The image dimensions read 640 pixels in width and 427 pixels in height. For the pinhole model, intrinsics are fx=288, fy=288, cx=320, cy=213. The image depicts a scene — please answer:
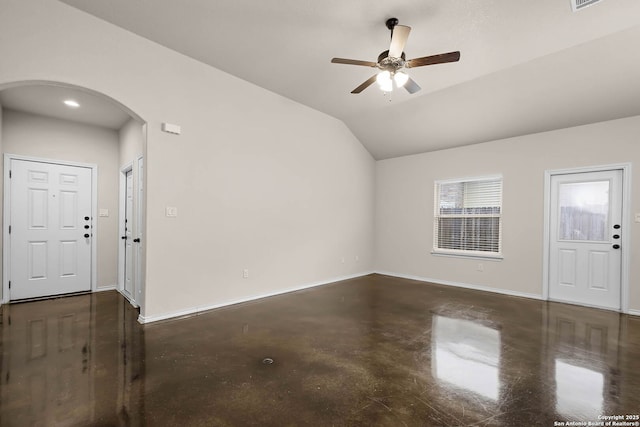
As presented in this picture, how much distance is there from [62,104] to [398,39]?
462cm

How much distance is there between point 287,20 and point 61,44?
2.22 m

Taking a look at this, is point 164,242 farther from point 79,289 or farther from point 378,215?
point 378,215

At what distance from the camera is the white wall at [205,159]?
284 centimetres

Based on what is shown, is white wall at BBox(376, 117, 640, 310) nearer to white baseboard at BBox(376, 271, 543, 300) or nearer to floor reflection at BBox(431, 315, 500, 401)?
white baseboard at BBox(376, 271, 543, 300)

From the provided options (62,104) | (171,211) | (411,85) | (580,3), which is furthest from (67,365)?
(580,3)

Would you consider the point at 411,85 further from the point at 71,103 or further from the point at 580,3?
the point at 71,103

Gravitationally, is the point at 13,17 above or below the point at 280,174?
above

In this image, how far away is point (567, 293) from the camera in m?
4.51

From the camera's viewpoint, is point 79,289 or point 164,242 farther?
point 79,289

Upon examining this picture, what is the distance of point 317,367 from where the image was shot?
8.00 feet

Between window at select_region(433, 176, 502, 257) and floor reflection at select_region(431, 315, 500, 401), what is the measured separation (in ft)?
7.83

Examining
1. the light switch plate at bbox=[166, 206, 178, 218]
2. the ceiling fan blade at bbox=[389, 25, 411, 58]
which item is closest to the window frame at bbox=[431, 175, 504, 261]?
the ceiling fan blade at bbox=[389, 25, 411, 58]

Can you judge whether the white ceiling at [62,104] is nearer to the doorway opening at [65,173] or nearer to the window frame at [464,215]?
the doorway opening at [65,173]

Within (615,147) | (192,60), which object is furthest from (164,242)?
(615,147)
